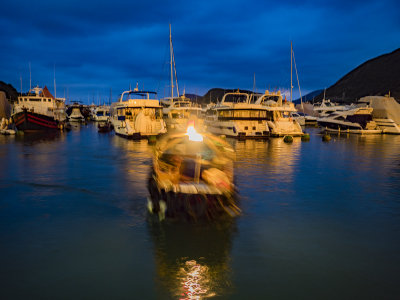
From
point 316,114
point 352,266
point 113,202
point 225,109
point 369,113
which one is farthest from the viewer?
point 316,114

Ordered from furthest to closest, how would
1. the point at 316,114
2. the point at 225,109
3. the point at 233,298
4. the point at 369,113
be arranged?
the point at 316,114 → the point at 369,113 → the point at 225,109 → the point at 233,298

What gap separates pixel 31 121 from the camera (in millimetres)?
46688

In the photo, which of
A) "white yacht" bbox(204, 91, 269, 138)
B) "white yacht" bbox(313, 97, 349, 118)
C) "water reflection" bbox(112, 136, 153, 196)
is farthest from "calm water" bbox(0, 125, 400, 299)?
"white yacht" bbox(313, 97, 349, 118)

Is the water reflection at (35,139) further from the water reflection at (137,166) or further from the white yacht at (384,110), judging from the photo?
the white yacht at (384,110)

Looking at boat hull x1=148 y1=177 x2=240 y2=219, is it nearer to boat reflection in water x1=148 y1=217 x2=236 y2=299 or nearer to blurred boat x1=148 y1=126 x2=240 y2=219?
blurred boat x1=148 y1=126 x2=240 y2=219

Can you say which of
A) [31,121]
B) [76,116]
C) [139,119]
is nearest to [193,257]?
[139,119]

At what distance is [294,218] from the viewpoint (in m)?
9.48

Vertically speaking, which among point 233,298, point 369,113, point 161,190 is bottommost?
point 233,298

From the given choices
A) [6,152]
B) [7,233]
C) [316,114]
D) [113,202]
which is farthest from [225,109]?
[316,114]

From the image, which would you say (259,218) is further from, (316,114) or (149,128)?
(316,114)

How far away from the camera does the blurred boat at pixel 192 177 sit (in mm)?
8258

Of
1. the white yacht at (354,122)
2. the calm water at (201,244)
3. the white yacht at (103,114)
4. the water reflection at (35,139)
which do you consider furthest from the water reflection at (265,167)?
the white yacht at (103,114)

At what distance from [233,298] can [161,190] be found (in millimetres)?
3793

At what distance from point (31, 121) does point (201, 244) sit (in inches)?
1827
